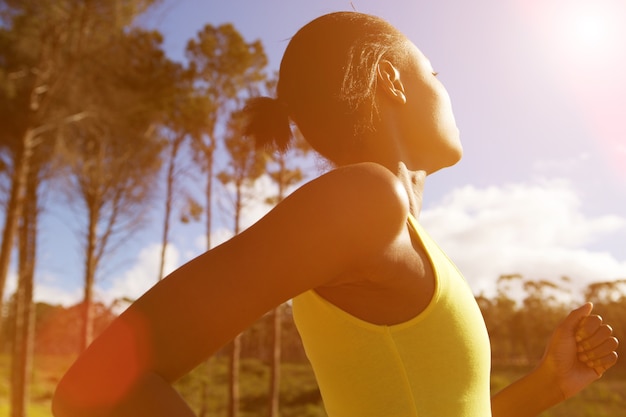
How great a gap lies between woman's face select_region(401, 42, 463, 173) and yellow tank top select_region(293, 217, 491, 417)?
30 cm

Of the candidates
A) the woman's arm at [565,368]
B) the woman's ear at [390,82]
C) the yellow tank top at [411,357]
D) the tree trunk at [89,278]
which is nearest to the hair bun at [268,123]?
the woman's ear at [390,82]

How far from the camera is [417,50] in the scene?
1.29m

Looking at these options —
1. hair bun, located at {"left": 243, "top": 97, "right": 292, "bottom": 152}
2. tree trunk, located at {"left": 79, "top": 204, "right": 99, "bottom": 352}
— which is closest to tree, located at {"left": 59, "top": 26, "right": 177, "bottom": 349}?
tree trunk, located at {"left": 79, "top": 204, "right": 99, "bottom": 352}

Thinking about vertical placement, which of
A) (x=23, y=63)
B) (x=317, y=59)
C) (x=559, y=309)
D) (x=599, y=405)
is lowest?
(x=599, y=405)

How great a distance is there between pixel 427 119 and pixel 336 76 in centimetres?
23

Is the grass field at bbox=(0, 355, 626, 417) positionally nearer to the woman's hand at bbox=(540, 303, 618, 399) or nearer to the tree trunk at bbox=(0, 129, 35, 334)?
the tree trunk at bbox=(0, 129, 35, 334)

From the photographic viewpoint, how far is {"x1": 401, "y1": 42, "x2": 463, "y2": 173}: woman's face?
1.19 m

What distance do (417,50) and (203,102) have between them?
18.4 m

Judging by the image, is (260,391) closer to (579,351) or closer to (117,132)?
(117,132)

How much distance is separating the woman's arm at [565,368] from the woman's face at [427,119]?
0.58 metres

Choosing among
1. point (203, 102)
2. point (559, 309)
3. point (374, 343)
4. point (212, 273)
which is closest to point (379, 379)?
point (374, 343)

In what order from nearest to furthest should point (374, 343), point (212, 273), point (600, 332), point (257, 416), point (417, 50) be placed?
point (212, 273), point (374, 343), point (417, 50), point (600, 332), point (257, 416)

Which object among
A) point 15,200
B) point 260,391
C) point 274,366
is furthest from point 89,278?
point 260,391

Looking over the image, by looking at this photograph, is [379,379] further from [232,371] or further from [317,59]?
[232,371]
